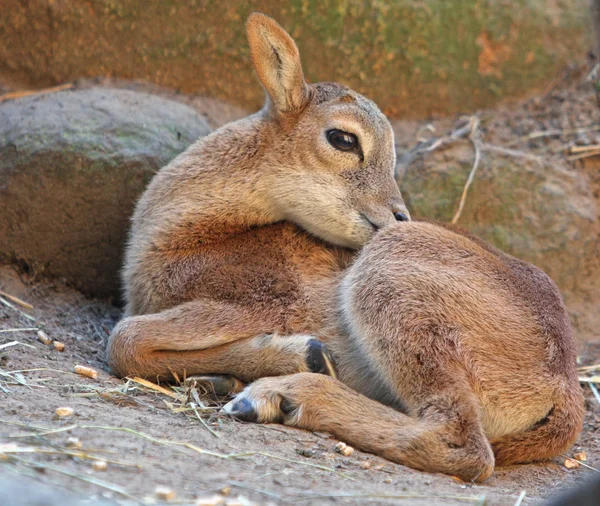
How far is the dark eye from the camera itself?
6375mm

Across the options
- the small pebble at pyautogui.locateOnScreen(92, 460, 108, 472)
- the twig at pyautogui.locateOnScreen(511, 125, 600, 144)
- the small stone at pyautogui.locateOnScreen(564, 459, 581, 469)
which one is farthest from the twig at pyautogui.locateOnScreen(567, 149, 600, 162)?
the small pebble at pyautogui.locateOnScreen(92, 460, 108, 472)

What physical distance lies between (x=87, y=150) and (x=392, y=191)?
8.95 ft

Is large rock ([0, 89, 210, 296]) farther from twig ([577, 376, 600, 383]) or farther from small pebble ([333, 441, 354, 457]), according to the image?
twig ([577, 376, 600, 383])

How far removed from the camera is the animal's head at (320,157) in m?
6.30

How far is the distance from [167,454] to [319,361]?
1.73 meters

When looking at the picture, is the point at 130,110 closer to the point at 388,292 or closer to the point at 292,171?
the point at 292,171

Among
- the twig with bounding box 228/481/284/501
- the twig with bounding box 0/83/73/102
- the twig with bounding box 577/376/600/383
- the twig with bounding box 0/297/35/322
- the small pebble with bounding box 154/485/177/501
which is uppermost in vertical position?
the twig with bounding box 0/83/73/102

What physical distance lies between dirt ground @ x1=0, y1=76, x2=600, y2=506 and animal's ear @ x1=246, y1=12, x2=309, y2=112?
7.91 ft

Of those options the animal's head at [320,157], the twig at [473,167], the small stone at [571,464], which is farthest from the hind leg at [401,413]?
the twig at [473,167]

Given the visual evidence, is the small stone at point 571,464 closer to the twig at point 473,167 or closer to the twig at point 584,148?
the twig at point 473,167

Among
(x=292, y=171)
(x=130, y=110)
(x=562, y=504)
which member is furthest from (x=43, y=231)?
(x=562, y=504)

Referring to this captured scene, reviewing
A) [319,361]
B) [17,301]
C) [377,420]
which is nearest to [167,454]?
[377,420]

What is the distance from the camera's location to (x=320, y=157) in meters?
6.34

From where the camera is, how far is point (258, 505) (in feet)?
12.2
